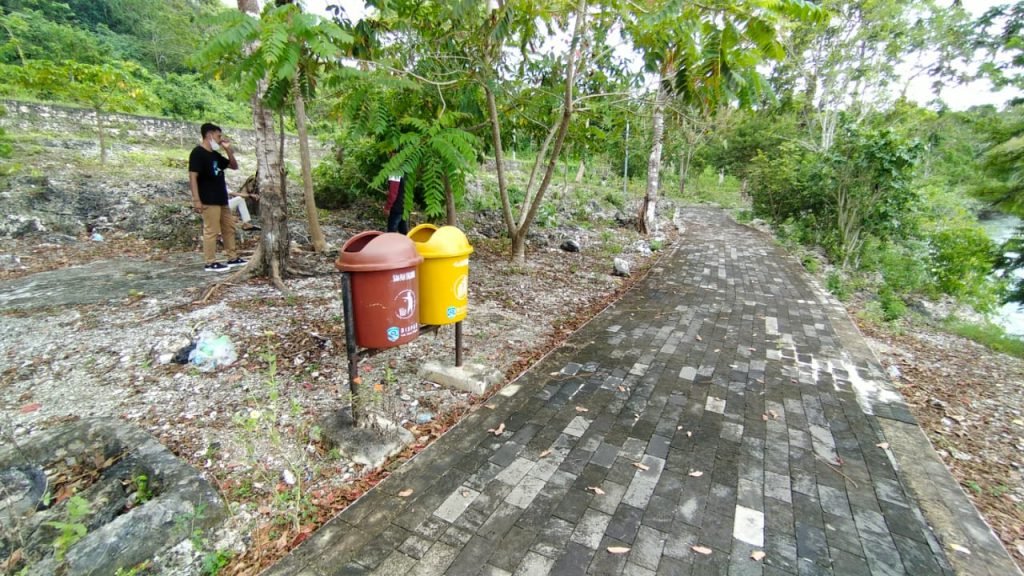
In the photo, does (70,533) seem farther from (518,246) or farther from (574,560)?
(518,246)

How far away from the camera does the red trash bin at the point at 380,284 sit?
2.39 meters

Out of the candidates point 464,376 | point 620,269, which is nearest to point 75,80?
point 464,376

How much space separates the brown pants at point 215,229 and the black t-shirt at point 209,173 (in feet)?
0.36

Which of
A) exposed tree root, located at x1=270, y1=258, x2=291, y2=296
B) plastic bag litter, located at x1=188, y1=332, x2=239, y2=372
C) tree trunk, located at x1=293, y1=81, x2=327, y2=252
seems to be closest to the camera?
plastic bag litter, located at x1=188, y1=332, x2=239, y2=372

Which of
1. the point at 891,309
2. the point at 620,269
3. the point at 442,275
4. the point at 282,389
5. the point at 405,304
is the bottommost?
the point at 891,309

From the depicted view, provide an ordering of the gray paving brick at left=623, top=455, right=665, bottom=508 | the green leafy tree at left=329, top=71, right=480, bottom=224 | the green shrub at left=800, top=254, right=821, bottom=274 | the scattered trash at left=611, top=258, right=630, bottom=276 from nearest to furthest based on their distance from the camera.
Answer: the gray paving brick at left=623, top=455, right=665, bottom=508 < the green leafy tree at left=329, top=71, right=480, bottom=224 < the scattered trash at left=611, top=258, right=630, bottom=276 < the green shrub at left=800, top=254, right=821, bottom=274

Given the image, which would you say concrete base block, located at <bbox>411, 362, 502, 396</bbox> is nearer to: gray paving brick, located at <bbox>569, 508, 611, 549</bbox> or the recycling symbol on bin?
the recycling symbol on bin

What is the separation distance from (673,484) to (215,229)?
5947 mm

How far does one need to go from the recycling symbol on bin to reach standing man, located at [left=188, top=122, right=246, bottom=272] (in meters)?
4.17

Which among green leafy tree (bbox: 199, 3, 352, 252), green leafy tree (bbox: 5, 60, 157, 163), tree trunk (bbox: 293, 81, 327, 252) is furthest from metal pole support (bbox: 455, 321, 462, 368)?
green leafy tree (bbox: 5, 60, 157, 163)

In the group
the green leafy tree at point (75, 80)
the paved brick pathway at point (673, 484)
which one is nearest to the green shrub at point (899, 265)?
the paved brick pathway at point (673, 484)

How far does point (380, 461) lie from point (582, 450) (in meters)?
1.23

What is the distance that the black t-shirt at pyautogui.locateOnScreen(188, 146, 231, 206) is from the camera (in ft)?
16.9

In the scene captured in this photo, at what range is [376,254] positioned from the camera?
2.41m
